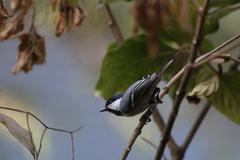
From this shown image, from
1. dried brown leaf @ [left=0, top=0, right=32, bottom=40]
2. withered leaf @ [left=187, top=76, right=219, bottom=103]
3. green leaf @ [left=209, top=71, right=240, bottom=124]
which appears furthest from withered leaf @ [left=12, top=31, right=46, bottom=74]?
green leaf @ [left=209, top=71, right=240, bottom=124]

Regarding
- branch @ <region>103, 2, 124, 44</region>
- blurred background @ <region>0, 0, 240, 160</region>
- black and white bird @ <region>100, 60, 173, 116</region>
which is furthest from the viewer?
blurred background @ <region>0, 0, 240, 160</region>

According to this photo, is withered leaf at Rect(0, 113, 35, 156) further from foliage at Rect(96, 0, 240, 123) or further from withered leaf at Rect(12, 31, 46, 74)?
foliage at Rect(96, 0, 240, 123)

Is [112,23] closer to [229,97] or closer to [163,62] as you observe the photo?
[163,62]

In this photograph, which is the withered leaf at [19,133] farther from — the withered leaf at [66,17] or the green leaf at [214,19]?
the green leaf at [214,19]

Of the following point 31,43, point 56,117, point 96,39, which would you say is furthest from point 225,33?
point 31,43

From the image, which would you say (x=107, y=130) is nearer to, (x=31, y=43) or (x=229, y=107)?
(x=229, y=107)

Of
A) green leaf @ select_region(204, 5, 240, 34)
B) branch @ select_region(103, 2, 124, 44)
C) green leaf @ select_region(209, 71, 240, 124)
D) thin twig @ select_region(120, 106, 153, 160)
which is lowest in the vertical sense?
thin twig @ select_region(120, 106, 153, 160)

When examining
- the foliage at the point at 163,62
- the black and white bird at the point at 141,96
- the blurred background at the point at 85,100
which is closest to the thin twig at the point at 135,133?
the black and white bird at the point at 141,96
